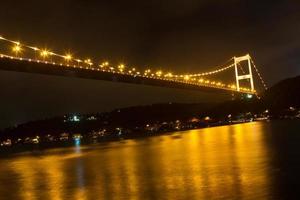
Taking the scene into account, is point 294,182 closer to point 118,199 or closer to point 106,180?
point 118,199

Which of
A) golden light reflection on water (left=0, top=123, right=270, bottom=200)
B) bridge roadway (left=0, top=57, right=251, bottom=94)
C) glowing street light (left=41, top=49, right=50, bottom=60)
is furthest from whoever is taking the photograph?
glowing street light (left=41, top=49, right=50, bottom=60)

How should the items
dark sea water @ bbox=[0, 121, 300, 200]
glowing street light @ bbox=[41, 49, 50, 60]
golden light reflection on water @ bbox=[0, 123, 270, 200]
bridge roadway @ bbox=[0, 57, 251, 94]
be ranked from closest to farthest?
dark sea water @ bbox=[0, 121, 300, 200] → golden light reflection on water @ bbox=[0, 123, 270, 200] → bridge roadway @ bbox=[0, 57, 251, 94] → glowing street light @ bbox=[41, 49, 50, 60]

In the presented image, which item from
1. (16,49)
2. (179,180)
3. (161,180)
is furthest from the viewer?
(16,49)

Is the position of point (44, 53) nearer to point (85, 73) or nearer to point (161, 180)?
point (85, 73)

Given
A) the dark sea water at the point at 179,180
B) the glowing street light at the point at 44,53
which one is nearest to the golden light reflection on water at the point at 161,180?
the dark sea water at the point at 179,180

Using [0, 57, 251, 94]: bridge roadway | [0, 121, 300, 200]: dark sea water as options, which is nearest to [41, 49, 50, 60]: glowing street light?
[0, 57, 251, 94]: bridge roadway

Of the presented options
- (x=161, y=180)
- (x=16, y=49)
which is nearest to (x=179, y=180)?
(x=161, y=180)

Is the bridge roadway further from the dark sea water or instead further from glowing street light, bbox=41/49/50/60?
the dark sea water

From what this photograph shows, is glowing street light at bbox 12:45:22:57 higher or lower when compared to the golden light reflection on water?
higher

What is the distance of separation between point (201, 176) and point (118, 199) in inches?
131

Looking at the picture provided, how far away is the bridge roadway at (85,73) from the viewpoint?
2509cm

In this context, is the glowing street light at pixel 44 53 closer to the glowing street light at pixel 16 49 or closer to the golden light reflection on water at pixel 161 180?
the glowing street light at pixel 16 49

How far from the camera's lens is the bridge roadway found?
25.1 meters

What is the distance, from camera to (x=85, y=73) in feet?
101
